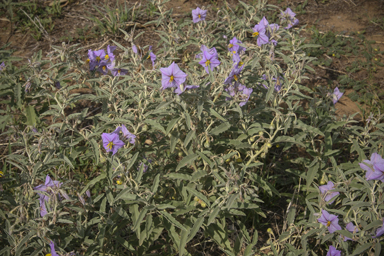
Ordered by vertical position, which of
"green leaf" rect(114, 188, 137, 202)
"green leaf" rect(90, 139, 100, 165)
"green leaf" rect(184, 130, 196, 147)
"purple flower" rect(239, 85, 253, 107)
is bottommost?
"green leaf" rect(114, 188, 137, 202)

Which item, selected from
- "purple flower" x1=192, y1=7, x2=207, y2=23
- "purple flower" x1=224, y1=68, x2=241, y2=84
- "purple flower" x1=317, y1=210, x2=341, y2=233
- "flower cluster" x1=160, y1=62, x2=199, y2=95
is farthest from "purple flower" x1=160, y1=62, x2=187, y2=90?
"purple flower" x1=192, y1=7, x2=207, y2=23

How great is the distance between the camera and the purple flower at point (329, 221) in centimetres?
208

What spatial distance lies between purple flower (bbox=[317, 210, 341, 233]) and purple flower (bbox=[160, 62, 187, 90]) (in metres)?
1.32

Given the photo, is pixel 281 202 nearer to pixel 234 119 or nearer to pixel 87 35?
pixel 234 119

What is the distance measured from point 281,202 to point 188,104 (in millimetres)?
1679

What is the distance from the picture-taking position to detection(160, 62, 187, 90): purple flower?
1.82 meters

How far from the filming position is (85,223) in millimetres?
2139

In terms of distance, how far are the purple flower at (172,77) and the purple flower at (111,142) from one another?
0.46m

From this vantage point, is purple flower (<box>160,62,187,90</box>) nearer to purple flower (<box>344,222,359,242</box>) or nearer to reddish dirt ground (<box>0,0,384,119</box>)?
purple flower (<box>344,222,359,242</box>)

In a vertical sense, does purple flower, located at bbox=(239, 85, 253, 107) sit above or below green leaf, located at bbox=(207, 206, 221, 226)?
above

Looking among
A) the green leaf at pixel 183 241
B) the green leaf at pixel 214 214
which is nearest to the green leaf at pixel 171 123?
the green leaf at pixel 214 214

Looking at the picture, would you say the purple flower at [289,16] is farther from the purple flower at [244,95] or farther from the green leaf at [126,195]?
the green leaf at [126,195]

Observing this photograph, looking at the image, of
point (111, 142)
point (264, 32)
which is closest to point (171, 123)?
point (111, 142)

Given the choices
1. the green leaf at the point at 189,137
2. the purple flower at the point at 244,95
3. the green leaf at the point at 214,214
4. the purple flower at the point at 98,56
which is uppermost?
the purple flower at the point at 244,95
